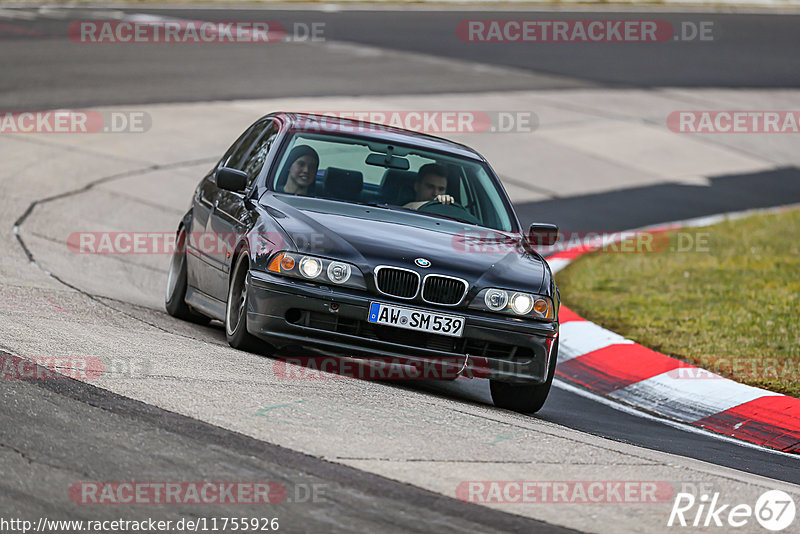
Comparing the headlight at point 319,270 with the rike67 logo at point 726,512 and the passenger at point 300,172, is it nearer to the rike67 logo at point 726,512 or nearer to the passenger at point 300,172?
the passenger at point 300,172

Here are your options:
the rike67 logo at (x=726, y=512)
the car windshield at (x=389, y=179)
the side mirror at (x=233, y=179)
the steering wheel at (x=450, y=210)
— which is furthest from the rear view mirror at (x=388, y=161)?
the rike67 logo at (x=726, y=512)

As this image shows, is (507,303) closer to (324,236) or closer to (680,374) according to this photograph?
(324,236)

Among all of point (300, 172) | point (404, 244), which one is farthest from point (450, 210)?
point (404, 244)

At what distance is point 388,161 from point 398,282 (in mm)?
1597

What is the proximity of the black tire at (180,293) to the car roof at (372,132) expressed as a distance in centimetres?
127

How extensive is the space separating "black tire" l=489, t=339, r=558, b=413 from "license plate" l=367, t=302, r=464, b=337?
68 centimetres

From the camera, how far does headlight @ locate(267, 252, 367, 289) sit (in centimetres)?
710

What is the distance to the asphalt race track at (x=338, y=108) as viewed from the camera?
5020 mm

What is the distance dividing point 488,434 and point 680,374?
11.5ft

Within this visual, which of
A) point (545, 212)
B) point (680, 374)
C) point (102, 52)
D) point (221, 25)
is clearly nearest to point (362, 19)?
point (221, 25)

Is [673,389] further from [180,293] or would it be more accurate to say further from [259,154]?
[180,293]

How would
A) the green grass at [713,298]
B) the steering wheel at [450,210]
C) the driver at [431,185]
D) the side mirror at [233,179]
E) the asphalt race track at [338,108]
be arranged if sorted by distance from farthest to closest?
the green grass at [713,298] → the driver at [431,185] → the steering wheel at [450,210] → the side mirror at [233,179] → the asphalt race track at [338,108]

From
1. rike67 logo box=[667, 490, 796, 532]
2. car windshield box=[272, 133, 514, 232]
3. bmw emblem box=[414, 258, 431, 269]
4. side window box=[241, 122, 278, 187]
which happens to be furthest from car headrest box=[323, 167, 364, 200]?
rike67 logo box=[667, 490, 796, 532]

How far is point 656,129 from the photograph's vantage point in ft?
74.5
